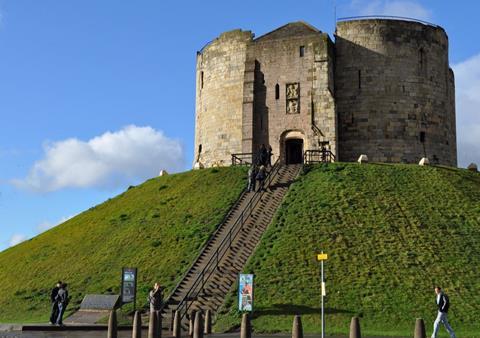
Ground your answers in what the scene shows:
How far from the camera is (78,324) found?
923 inches

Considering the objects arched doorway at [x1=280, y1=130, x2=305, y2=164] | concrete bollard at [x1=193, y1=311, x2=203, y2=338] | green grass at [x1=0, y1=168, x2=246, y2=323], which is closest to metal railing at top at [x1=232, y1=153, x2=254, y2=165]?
arched doorway at [x1=280, y1=130, x2=305, y2=164]

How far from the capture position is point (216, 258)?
1077 inches

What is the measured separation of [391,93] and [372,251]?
57.4 ft

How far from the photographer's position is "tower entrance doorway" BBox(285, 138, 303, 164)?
43.2 m

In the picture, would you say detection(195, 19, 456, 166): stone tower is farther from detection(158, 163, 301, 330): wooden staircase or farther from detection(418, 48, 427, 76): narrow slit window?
detection(158, 163, 301, 330): wooden staircase

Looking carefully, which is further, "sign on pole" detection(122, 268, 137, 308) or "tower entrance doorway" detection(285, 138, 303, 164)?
"tower entrance doorway" detection(285, 138, 303, 164)

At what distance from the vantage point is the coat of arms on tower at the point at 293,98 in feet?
139

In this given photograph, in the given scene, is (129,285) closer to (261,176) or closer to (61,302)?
(61,302)

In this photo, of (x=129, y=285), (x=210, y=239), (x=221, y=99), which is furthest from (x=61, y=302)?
(x=221, y=99)

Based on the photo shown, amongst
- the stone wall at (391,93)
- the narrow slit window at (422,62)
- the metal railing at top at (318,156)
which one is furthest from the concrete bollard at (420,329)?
the narrow slit window at (422,62)

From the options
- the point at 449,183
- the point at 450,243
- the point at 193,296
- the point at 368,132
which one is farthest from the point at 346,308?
the point at 368,132

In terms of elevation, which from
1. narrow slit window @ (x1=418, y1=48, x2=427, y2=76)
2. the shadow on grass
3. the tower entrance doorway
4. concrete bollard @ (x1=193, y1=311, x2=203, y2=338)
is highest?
narrow slit window @ (x1=418, y1=48, x2=427, y2=76)

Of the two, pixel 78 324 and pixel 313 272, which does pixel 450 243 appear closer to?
pixel 313 272

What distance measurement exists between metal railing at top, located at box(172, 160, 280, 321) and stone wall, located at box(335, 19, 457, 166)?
9416 millimetres
